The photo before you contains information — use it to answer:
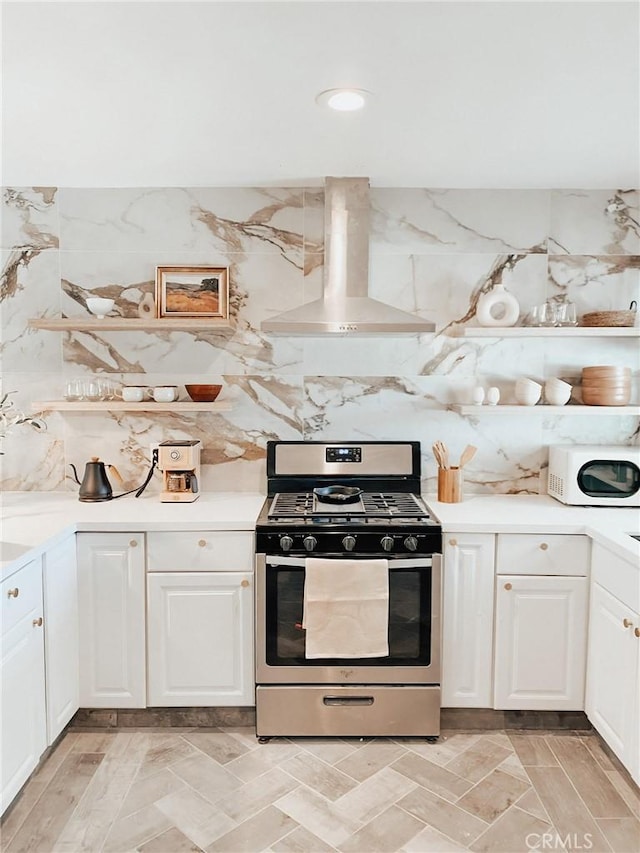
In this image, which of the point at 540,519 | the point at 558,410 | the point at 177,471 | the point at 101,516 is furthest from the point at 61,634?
the point at 558,410

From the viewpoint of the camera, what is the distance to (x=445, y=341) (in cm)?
312

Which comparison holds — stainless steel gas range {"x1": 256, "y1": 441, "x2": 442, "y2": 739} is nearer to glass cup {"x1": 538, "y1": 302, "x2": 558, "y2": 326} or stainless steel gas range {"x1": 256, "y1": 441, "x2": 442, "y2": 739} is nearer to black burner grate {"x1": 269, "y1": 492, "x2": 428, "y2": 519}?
black burner grate {"x1": 269, "y1": 492, "x2": 428, "y2": 519}

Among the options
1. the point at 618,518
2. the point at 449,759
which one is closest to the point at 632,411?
the point at 618,518

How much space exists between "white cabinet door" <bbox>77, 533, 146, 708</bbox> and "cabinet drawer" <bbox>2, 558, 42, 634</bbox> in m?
0.34

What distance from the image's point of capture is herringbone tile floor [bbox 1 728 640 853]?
1.98m

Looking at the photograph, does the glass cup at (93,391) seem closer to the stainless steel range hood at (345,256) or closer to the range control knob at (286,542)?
the stainless steel range hood at (345,256)

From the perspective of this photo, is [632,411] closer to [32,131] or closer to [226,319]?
[226,319]

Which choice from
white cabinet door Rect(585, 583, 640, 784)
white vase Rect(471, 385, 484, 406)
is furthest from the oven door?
white vase Rect(471, 385, 484, 406)

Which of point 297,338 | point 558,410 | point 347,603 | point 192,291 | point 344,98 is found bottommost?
point 347,603

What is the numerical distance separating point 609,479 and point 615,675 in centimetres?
92

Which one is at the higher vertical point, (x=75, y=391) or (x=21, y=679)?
(x=75, y=391)

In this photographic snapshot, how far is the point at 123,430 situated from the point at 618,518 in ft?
7.78

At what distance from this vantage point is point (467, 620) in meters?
2.57

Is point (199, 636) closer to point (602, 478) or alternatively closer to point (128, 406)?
point (128, 406)
